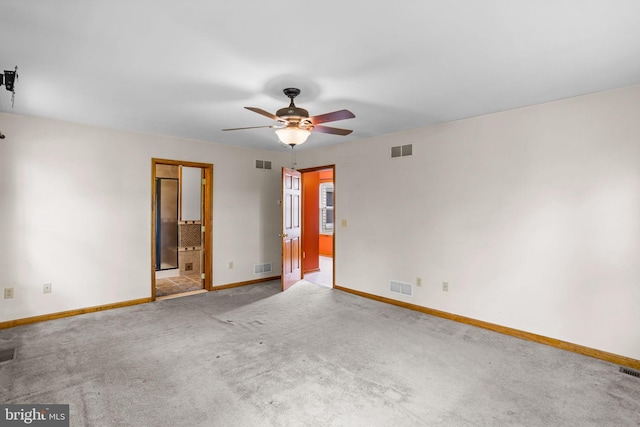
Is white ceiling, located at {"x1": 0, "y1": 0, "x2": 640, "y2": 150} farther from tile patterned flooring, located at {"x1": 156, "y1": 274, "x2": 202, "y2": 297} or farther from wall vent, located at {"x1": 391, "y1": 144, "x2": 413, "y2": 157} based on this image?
tile patterned flooring, located at {"x1": 156, "y1": 274, "x2": 202, "y2": 297}

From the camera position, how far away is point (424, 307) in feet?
14.3

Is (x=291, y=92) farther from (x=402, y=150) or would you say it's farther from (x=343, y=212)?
(x=343, y=212)

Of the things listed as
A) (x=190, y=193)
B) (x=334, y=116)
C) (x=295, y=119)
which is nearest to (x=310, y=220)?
(x=190, y=193)

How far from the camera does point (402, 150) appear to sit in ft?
15.2

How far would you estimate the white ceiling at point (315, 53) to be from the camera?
182cm

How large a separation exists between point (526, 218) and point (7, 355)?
5360 mm

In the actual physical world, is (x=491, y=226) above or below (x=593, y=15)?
below

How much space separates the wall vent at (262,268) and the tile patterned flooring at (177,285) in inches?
39.7

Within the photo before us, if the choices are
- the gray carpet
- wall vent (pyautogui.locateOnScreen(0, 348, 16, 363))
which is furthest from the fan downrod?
wall vent (pyautogui.locateOnScreen(0, 348, 16, 363))

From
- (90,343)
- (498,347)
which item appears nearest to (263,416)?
(90,343)

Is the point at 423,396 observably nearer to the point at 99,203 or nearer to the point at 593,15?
the point at 593,15

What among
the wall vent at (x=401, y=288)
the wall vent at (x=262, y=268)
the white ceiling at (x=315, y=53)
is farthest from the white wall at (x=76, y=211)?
the wall vent at (x=401, y=288)

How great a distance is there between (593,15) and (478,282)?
9.31 ft

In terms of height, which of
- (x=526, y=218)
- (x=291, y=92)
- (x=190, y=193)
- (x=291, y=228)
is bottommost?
(x=291, y=228)
